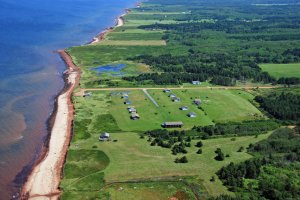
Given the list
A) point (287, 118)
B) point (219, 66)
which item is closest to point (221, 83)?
point (219, 66)

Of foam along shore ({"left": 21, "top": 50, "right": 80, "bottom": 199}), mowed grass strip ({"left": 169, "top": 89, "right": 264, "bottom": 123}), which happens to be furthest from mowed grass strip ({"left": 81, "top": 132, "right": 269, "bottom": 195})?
mowed grass strip ({"left": 169, "top": 89, "right": 264, "bottom": 123})

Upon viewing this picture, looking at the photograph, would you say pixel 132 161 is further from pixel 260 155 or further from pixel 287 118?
pixel 287 118

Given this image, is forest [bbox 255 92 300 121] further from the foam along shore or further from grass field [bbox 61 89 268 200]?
the foam along shore

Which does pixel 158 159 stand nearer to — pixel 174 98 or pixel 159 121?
pixel 159 121

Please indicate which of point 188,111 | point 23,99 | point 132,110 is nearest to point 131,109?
point 132,110

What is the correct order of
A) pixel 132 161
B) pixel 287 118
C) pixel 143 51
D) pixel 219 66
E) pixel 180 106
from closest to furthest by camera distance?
pixel 132 161
pixel 287 118
pixel 180 106
pixel 219 66
pixel 143 51
